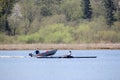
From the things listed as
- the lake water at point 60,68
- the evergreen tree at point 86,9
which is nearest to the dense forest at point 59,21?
the evergreen tree at point 86,9

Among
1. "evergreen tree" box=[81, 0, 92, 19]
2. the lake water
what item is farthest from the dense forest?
the lake water

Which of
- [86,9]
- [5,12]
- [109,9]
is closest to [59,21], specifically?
[86,9]

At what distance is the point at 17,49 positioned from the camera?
94.2 meters

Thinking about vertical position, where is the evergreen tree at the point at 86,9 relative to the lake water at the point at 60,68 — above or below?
above

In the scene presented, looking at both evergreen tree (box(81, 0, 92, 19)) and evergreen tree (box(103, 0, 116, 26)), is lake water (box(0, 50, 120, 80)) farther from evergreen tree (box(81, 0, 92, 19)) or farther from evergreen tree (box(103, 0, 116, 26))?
evergreen tree (box(81, 0, 92, 19))

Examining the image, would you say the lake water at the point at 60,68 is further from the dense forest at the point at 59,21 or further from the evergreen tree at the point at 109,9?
the evergreen tree at the point at 109,9

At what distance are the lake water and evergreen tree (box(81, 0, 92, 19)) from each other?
4665cm

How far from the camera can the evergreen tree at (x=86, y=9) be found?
125438 millimetres

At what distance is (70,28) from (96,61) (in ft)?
158

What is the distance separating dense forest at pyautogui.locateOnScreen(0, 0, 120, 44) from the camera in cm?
11400

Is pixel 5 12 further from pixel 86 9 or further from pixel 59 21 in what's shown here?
pixel 86 9

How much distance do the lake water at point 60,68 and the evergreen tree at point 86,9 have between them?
4665 centimetres

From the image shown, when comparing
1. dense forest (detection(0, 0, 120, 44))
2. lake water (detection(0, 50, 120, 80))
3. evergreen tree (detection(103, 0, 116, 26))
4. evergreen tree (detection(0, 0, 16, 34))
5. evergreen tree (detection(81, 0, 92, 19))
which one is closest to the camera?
lake water (detection(0, 50, 120, 80))

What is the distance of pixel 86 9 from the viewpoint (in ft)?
421
